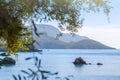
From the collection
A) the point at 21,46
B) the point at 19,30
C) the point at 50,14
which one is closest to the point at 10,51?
the point at 21,46

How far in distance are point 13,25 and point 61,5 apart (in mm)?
797

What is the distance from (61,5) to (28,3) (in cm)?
50

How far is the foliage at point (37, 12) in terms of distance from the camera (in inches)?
232

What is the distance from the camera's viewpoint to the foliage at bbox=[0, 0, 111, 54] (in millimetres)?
5898

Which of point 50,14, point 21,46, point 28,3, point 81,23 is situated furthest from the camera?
point 21,46

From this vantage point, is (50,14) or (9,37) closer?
(50,14)

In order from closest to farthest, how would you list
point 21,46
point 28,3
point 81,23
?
1. point 28,3
2. point 81,23
3. point 21,46

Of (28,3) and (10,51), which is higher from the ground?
(28,3)

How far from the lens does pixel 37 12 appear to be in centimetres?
612

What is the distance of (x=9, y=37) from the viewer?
22.0 feet

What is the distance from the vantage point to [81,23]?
22.0 feet

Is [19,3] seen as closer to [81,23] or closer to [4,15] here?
[4,15]

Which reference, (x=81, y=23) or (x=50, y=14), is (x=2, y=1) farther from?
(x=81, y=23)

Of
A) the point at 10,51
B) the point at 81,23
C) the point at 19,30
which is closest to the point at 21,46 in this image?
the point at 10,51
